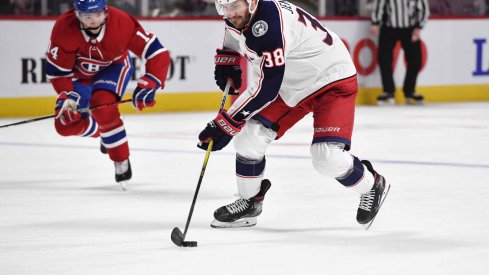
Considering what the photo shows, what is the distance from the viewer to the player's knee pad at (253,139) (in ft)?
12.9

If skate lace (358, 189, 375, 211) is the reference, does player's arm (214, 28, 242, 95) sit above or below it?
above

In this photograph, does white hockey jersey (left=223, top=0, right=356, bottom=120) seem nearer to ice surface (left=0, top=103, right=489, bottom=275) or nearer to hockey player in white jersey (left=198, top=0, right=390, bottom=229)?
hockey player in white jersey (left=198, top=0, right=390, bottom=229)

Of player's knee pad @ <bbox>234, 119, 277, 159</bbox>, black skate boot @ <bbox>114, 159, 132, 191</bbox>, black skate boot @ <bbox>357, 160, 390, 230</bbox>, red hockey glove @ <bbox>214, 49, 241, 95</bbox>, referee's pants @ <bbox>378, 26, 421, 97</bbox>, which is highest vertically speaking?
red hockey glove @ <bbox>214, 49, 241, 95</bbox>

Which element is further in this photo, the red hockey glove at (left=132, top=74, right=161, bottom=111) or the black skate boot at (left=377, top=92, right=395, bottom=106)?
the black skate boot at (left=377, top=92, right=395, bottom=106)

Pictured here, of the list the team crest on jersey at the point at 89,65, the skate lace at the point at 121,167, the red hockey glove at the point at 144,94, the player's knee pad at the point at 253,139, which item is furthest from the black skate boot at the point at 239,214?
the team crest on jersey at the point at 89,65

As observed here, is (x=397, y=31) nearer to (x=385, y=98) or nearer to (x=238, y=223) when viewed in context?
(x=385, y=98)

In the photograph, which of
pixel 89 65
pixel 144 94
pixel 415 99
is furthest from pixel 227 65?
pixel 415 99

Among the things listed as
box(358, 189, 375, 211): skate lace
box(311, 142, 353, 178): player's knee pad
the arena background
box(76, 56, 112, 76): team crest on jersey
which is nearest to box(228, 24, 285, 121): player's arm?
box(311, 142, 353, 178): player's knee pad

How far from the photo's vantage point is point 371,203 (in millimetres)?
4008

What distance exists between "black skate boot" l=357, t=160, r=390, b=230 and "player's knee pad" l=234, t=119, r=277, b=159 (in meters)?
0.41

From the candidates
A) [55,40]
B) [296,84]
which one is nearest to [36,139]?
Answer: [55,40]

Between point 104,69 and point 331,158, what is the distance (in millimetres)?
1866

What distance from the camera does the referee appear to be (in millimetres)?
10852

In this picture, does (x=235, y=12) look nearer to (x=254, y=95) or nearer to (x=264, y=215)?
(x=254, y=95)
